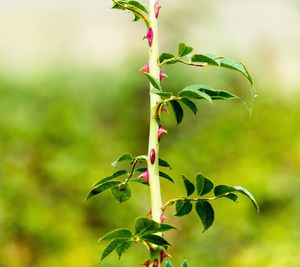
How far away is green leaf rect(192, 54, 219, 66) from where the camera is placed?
0.85 m

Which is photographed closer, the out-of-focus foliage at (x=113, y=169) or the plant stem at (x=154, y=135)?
the plant stem at (x=154, y=135)

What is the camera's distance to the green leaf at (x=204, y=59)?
0.85 metres

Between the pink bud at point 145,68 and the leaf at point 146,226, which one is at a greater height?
the pink bud at point 145,68

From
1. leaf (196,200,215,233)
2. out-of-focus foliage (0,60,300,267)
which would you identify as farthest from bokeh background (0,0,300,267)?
leaf (196,200,215,233)

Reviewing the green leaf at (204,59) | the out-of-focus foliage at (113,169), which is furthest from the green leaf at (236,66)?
the out-of-focus foliage at (113,169)

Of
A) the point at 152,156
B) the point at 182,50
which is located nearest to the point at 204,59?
the point at 182,50

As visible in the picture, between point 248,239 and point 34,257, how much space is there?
114 centimetres

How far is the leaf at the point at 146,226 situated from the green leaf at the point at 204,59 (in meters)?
0.23

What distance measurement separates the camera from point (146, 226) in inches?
30.3

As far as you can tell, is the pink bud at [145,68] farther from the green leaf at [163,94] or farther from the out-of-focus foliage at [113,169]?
the out-of-focus foliage at [113,169]

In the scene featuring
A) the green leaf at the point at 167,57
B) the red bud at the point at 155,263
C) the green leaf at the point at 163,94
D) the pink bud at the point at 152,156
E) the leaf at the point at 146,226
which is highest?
the green leaf at the point at 167,57

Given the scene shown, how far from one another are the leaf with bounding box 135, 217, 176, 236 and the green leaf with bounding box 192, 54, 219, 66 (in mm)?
234

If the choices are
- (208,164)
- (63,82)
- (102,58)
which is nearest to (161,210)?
(208,164)

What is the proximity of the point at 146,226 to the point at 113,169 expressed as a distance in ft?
10.2
